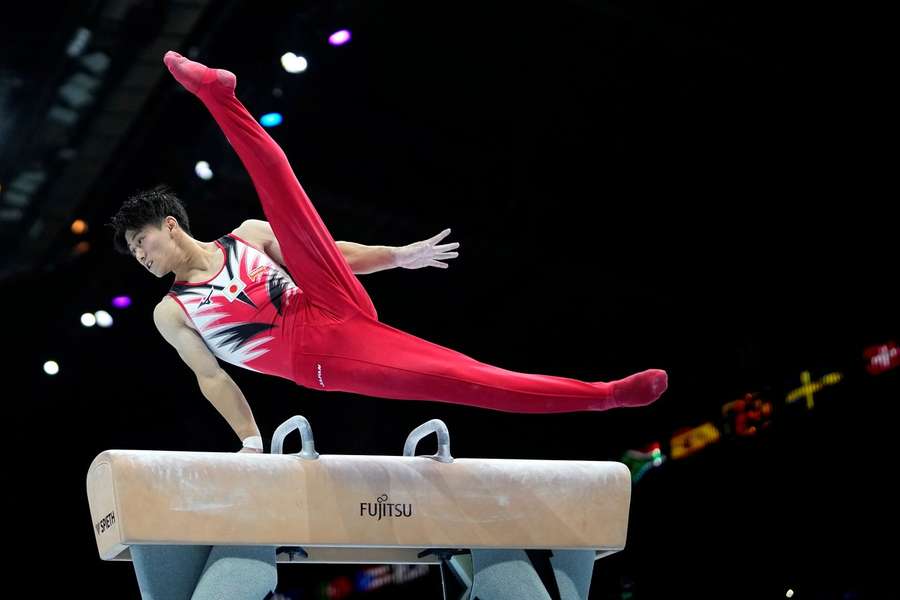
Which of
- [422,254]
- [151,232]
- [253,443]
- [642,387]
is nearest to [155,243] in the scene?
[151,232]

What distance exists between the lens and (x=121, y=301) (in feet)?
25.4

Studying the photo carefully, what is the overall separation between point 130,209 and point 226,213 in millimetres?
3585

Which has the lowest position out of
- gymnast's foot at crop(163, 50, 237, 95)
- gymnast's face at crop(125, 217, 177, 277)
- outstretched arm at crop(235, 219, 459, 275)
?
gymnast's face at crop(125, 217, 177, 277)

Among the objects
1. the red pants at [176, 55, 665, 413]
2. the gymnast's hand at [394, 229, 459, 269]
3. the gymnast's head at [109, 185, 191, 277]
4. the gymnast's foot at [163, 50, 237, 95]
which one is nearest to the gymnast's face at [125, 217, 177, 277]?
the gymnast's head at [109, 185, 191, 277]

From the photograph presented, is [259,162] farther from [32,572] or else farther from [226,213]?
[32,572]

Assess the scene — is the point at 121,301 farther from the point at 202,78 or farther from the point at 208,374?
the point at 202,78

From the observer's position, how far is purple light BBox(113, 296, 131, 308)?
25.3 ft

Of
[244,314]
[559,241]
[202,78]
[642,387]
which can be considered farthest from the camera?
[559,241]

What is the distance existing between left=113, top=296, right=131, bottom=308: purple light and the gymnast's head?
3876 millimetres

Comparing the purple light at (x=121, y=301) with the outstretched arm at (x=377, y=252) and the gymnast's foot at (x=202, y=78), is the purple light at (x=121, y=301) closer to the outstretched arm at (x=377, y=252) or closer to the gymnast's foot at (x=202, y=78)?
the outstretched arm at (x=377, y=252)

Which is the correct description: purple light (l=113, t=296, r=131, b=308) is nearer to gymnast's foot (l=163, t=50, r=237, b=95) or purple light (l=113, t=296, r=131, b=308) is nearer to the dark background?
the dark background

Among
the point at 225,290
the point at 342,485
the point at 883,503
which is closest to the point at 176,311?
the point at 225,290

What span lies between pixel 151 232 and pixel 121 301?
13.1 ft

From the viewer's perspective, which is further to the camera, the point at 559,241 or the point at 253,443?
the point at 559,241
